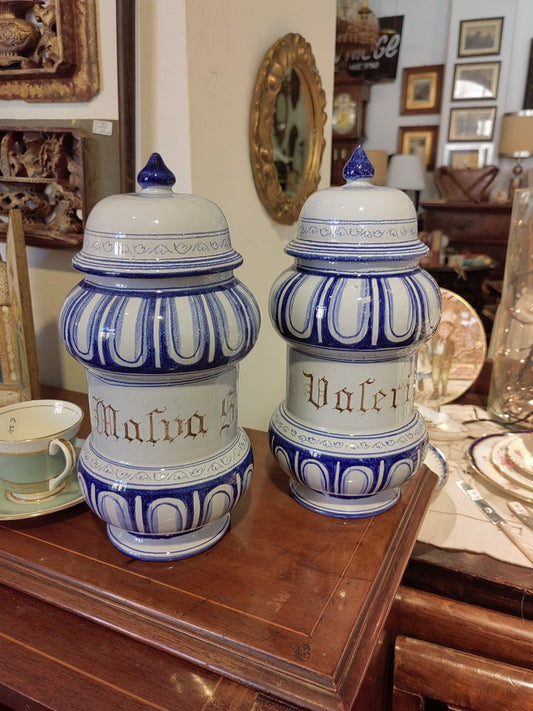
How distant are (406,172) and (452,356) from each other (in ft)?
10.4

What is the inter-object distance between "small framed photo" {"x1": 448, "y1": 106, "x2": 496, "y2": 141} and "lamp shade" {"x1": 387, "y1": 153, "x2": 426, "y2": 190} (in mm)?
411

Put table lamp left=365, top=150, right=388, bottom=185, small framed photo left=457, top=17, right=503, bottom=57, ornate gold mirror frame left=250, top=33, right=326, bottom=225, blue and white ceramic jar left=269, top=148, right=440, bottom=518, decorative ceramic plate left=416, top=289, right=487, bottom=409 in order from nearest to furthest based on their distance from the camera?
1. blue and white ceramic jar left=269, top=148, right=440, bottom=518
2. ornate gold mirror frame left=250, top=33, right=326, bottom=225
3. decorative ceramic plate left=416, top=289, right=487, bottom=409
4. table lamp left=365, top=150, right=388, bottom=185
5. small framed photo left=457, top=17, right=503, bottom=57

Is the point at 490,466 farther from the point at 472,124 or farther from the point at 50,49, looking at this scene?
the point at 472,124

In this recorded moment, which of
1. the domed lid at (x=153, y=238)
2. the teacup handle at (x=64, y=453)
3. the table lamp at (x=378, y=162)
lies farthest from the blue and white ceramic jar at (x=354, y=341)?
the table lamp at (x=378, y=162)

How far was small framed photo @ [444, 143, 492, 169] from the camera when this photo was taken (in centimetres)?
413

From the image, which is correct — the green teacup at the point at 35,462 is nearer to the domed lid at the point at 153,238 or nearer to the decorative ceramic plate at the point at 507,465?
the domed lid at the point at 153,238

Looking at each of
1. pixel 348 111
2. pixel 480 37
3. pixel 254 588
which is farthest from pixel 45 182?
pixel 480 37

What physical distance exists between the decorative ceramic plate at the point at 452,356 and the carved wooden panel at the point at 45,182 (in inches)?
29.0

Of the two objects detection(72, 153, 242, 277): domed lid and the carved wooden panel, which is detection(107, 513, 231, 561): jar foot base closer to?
detection(72, 153, 242, 277): domed lid

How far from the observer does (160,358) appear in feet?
1.56

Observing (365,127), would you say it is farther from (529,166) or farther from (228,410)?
(228,410)

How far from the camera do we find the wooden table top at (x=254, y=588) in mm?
463

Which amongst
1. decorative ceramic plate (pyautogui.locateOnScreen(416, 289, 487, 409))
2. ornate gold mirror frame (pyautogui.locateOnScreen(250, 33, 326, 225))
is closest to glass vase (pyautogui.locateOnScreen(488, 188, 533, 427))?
decorative ceramic plate (pyautogui.locateOnScreen(416, 289, 487, 409))

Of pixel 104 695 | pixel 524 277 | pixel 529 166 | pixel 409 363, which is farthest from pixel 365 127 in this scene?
pixel 104 695
